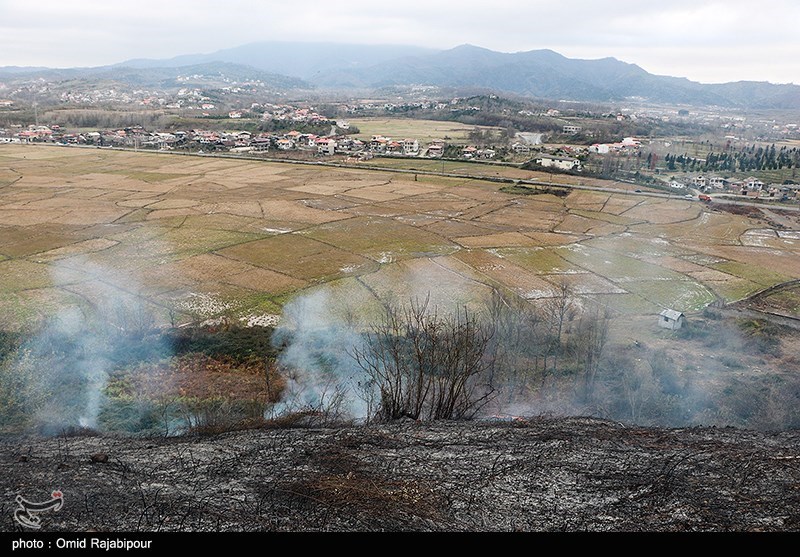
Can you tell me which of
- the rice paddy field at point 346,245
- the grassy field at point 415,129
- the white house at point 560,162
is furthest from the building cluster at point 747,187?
the grassy field at point 415,129

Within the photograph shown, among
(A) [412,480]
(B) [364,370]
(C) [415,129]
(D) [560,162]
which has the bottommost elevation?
(B) [364,370]

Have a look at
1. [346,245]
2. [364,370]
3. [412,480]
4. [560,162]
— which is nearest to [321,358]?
[364,370]

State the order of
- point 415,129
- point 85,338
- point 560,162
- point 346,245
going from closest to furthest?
1. point 85,338
2. point 346,245
3. point 560,162
4. point 415,129

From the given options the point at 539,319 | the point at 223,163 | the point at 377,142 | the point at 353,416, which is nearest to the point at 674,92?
the point at 377,142

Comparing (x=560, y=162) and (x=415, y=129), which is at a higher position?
(x=415, y=129)

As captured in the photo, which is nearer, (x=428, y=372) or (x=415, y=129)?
(x=428, y=372)

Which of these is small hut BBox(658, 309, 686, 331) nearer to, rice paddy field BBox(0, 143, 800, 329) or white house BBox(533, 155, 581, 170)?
rice paddy field BBox(0, 143, 800, 329)

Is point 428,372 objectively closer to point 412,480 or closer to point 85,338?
point 412,480

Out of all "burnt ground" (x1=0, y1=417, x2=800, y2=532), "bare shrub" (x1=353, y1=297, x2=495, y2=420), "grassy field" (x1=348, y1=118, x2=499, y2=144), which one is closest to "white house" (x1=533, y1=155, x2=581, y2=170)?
"grassy field" (x1=348, y1=118, x2=499, y2=144)
